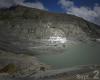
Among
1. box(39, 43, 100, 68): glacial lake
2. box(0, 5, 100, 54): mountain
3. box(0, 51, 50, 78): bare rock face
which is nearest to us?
box(0, 51, 50, 78): bare rock face

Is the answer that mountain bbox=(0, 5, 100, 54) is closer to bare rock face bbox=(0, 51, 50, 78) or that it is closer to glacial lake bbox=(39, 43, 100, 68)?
glacial lake bbox=(39, 43, 100, 68)

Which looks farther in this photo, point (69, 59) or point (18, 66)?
point (69, 59)

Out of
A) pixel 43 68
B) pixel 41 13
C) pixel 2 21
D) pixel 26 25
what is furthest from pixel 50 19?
pixel 43 68

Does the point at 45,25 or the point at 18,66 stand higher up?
the point at 45,25

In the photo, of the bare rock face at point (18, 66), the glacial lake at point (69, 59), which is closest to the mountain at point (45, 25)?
the glacial lake at point (69, 59)

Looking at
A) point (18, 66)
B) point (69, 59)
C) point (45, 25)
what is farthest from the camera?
point (45, 25)

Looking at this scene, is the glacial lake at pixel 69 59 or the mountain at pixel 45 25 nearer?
the glacial lake at pixel 69 59

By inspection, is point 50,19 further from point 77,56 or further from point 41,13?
point 77,56

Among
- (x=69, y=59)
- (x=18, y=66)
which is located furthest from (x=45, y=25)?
(x=18, y=66)

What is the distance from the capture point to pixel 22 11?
768 inches

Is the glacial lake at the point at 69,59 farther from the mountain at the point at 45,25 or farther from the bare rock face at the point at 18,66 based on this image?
the mountain at the point at 45,25

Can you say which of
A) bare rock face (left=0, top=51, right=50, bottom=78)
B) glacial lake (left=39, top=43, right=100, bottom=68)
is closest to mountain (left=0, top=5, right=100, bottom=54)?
glacial lake (left=39, top=43, right=100, bottom=68)

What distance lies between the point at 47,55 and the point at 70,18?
10.8 metres

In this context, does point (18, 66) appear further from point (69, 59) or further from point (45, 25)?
point (45, 25)
